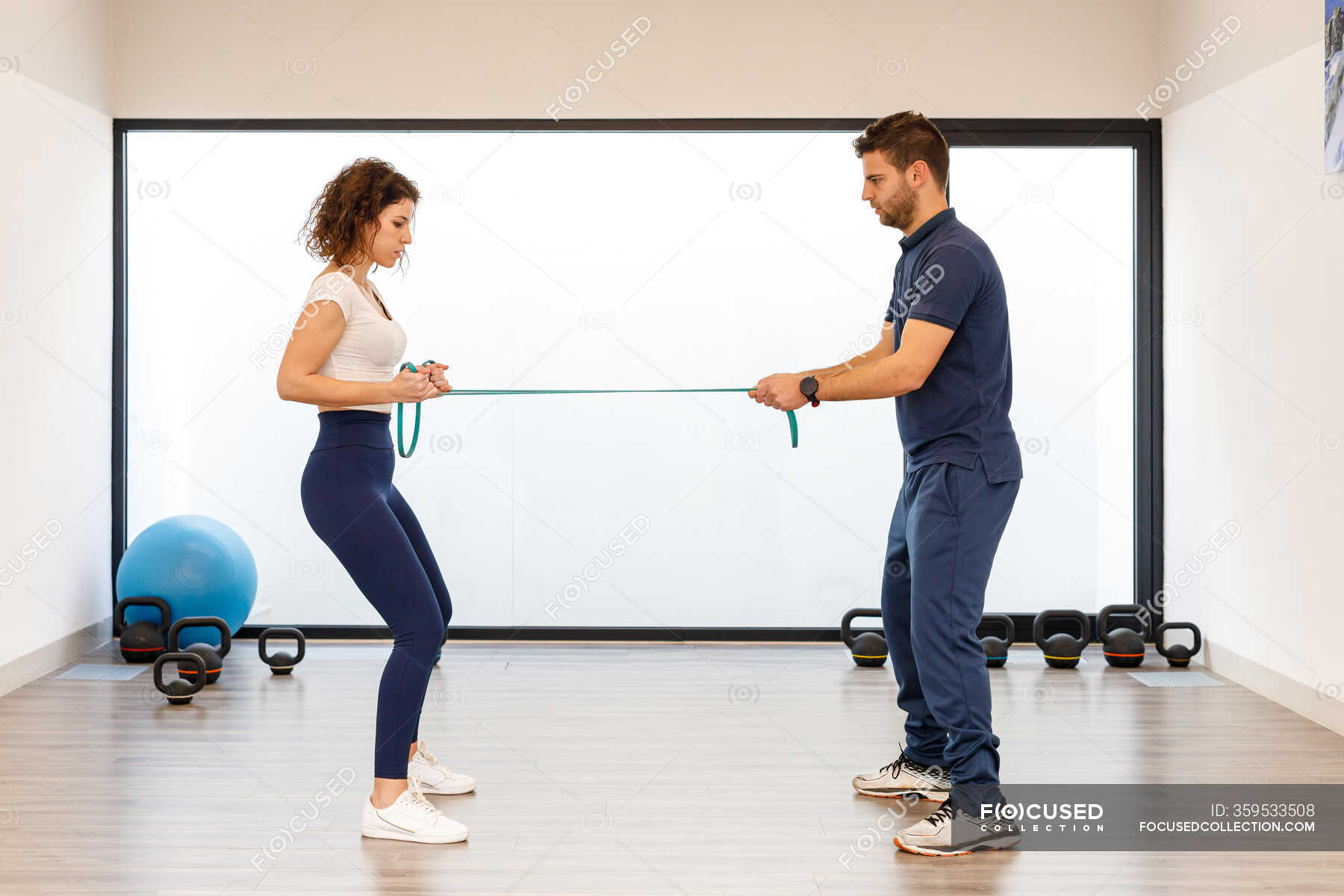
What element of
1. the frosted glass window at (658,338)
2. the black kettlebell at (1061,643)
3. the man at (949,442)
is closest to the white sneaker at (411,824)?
the man at (949,442)

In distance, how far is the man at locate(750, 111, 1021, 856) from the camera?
102 inches

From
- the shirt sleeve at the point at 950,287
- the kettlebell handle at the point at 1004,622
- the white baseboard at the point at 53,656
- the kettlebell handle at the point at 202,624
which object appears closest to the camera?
the shirt sleeve at the point at 950,287

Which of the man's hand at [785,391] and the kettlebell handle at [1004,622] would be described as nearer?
the man's hand at [785,391]

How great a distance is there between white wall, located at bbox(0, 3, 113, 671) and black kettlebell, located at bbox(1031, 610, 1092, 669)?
148 inches

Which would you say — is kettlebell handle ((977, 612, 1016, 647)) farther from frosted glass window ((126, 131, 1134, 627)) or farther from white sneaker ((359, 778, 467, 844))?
white sneaker ((359, 778, 467, 844))

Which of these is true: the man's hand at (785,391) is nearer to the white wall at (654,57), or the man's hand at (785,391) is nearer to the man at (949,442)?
the man at (949,442)


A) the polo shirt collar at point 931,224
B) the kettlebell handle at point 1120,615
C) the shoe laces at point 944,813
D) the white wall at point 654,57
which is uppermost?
the white wall at point 654,57

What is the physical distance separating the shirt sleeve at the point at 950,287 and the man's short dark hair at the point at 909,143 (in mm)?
239

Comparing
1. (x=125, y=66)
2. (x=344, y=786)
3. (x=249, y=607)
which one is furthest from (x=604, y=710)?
(x=125, y=66)

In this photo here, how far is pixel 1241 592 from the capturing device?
420cm

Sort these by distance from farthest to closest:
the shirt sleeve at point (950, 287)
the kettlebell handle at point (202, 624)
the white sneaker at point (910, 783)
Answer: the kettlebell handle at point (202, 624), the white sneaker at point (910, 783), the shirt sleeve at point (950, 287)

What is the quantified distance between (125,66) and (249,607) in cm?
233

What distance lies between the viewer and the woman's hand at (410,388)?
2547mm

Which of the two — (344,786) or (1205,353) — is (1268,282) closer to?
(1205,353)
